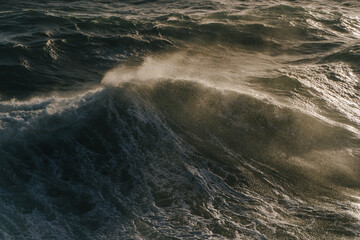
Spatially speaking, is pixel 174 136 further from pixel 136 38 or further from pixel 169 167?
pixel 136 38

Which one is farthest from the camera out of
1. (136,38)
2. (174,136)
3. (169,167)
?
(136,38)

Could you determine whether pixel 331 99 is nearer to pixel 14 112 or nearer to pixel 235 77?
pixel 235 77

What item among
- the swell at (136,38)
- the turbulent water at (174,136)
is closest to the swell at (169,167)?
the turbulent water at (174,136)

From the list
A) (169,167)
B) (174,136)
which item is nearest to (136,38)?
(174,136)

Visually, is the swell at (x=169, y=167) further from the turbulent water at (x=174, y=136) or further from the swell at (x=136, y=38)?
the swell at (x=136, y=38)

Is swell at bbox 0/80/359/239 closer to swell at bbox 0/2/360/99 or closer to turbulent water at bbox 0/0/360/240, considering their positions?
turbulent water at bbox 0/0/360/240

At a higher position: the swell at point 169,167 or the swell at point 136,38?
the swell at point 136,38

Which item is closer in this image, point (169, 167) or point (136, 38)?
point (169, 167)

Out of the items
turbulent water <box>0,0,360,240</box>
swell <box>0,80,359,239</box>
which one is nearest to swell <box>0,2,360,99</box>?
turbulent water <box>0,0,360,240</box>

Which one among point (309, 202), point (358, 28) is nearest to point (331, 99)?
point (309, 202)
